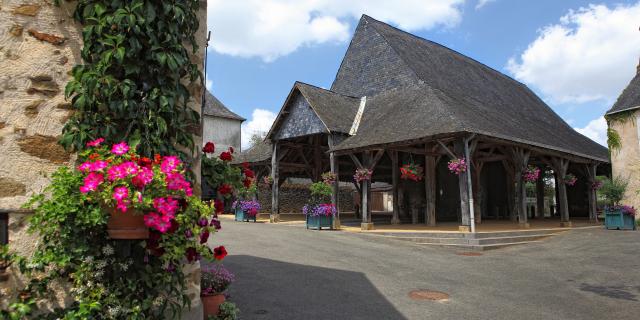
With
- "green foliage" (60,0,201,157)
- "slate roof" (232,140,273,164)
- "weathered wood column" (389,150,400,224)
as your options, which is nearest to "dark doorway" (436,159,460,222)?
"weathered wood column" (389,150,400,224)

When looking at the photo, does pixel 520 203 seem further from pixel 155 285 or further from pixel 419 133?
pixel 155 285

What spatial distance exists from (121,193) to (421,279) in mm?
5817

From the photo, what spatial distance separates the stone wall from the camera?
17.4m

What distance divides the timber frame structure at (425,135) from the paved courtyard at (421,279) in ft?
8.56

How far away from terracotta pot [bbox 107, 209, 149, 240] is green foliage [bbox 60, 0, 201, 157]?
2.03 feet

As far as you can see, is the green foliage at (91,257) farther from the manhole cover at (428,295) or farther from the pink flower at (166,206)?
the manhole cover at (428,295)

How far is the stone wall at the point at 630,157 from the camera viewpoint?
17359 mm

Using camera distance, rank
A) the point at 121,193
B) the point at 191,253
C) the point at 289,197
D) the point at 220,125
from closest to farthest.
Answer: the point at 121,193 → the point at 191,253 → the point at 289,197 → the point at 220,125

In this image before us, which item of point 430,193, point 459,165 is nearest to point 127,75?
point 459,165

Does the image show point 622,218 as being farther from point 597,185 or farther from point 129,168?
point 129,168

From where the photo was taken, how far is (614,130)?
59.7ft

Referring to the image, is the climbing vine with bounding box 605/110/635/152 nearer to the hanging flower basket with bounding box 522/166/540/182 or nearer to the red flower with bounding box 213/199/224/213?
the hanging flower basket with bounding box 522/166/540/182

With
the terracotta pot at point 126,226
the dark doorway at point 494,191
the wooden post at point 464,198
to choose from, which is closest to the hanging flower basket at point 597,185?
the dark doorway at point 494,191

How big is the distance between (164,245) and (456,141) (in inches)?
397
